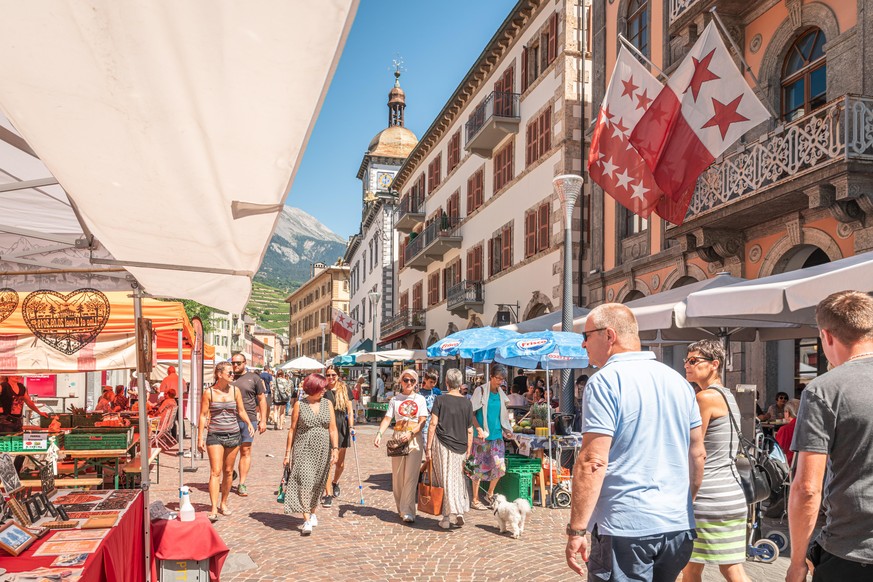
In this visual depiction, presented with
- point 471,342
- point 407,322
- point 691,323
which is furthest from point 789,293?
point 407,322

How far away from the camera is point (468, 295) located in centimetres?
3052

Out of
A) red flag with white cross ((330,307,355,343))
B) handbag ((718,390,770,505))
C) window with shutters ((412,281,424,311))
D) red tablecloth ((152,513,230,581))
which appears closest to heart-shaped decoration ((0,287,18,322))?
red tablecloth ((152,513,230,581))

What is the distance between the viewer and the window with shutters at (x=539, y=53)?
24172 millimetres

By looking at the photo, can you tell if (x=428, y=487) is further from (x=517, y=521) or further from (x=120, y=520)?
(x=120, y=520)

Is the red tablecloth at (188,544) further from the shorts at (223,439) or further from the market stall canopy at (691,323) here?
the market stall canopy at (691,323)

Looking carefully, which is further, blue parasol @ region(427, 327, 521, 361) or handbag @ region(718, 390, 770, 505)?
blue parasol @ region(427, 327, 521, 361)

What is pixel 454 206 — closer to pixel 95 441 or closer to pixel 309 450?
pixel 309 450

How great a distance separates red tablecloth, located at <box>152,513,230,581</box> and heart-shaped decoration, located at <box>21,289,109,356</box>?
8.12ft

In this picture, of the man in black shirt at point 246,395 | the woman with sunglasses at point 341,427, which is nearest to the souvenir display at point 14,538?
the man in black shirt at point 246,395

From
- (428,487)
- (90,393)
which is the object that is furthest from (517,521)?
(90,393)

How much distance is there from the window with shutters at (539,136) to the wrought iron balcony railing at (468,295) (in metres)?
6.25

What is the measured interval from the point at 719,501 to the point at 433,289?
34212 millimetres

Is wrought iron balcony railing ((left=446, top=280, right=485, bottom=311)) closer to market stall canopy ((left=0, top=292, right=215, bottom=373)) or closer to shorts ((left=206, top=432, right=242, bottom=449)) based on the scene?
market stall canopy ((left=0, top=292, right=215, bottom=373))

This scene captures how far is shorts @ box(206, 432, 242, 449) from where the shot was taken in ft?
31.3
